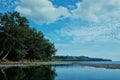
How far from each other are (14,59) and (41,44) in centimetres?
1748

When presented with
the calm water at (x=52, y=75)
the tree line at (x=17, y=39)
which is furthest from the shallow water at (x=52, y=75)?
the tree line at (x=17, y=39)

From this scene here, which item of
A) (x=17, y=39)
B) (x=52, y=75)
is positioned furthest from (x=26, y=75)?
(x=17, y=39)

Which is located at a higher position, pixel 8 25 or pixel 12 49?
pixel 8 25

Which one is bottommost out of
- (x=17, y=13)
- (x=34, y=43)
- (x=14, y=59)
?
(x=14, y=59)

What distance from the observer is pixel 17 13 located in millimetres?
90875

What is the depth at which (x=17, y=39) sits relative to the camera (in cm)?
8675

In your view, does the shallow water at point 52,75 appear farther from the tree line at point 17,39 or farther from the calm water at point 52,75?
the tree line at point 17,39

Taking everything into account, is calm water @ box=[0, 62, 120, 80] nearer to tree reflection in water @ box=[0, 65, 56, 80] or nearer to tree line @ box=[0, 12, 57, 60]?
tree reflection in water @ box=[0, 65, 56, 80]

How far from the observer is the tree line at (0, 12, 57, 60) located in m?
85.8

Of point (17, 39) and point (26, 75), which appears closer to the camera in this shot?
point (26, 75)

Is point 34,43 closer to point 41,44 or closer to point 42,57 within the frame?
point 41,44

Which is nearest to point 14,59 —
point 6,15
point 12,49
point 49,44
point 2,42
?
point 12,49

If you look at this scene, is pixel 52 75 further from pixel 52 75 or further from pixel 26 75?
pixel 26 75

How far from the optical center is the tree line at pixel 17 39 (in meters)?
85.8
